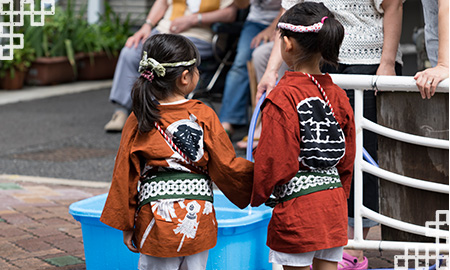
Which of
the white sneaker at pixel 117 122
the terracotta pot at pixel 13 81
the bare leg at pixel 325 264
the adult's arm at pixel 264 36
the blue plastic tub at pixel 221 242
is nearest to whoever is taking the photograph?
the bare leg at pixel 325 264

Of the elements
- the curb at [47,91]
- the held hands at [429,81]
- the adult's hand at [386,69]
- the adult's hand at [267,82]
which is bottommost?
the curb at [47,91]

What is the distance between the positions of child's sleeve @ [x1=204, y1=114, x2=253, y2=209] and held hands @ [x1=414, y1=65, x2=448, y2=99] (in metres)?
0.70

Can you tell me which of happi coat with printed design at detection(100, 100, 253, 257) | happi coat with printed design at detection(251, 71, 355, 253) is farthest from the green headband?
happi coat with printed design at detection(251, 71, 355, 253)

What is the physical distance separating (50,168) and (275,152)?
3.58 m

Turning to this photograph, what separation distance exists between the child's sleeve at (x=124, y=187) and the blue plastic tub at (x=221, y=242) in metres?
0.44

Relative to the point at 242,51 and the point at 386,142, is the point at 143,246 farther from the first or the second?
the point at 242,51

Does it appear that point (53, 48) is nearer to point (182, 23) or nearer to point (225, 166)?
point (182, 23)

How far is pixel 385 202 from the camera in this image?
2.79m

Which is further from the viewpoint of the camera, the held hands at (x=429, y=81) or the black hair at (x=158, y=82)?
the held hands at (x=429, y=81)

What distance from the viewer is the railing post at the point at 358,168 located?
277 cm

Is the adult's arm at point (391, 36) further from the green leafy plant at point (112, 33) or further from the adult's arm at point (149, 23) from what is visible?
the green leafy plant at point (112, 33)

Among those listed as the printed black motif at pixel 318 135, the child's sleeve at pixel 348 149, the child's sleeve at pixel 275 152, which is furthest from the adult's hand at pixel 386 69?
the child's sleeve at pixel 275 152

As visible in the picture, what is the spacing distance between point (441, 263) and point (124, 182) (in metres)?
1.38

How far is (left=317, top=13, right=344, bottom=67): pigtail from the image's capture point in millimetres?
2283
